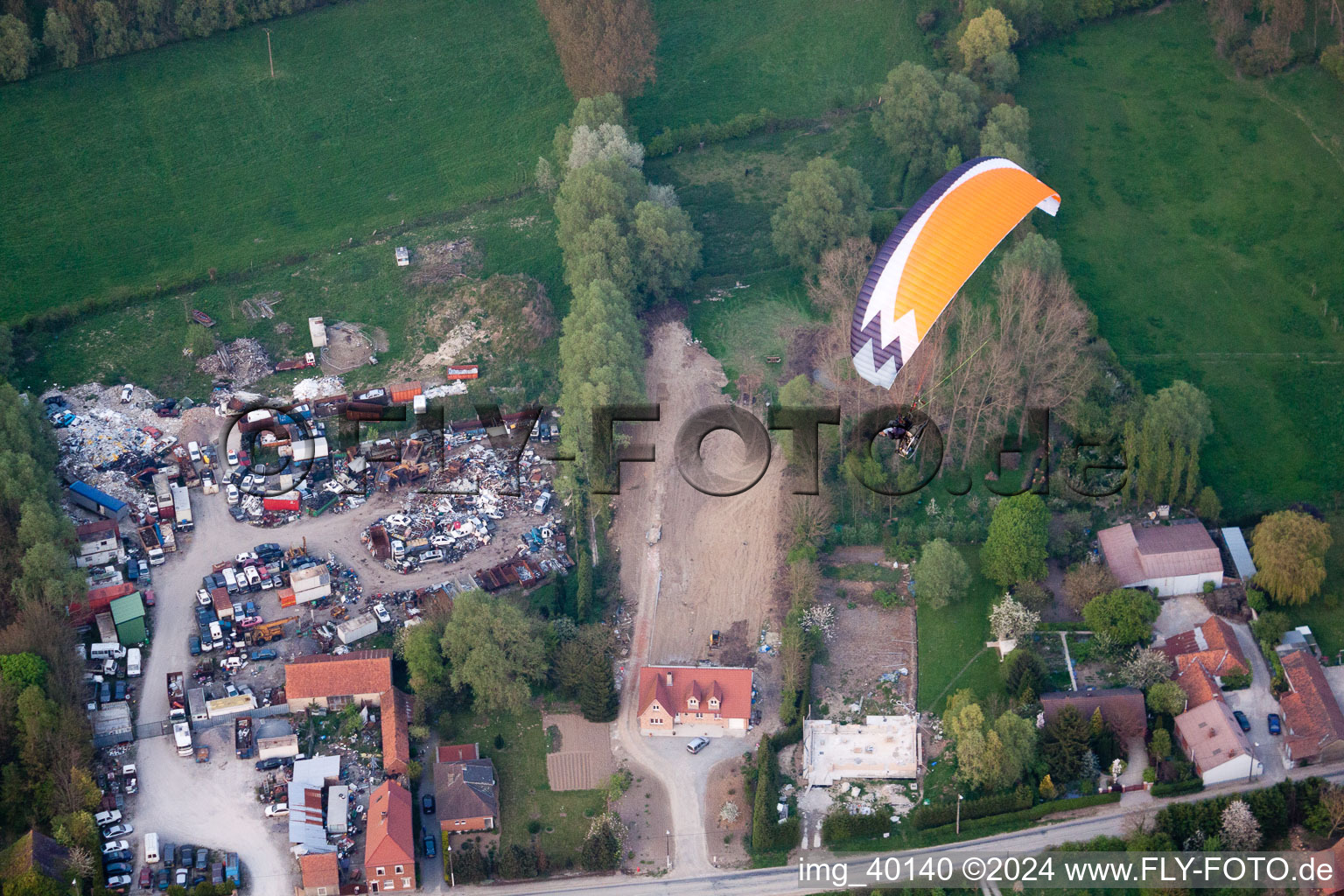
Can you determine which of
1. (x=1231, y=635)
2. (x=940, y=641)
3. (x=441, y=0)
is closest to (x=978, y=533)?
(x=940, y=641)

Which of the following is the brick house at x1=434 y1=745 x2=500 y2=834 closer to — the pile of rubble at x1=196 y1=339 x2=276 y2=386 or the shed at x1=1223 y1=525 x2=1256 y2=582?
the pile of rubble at x1=196 y1=339 x2=276 y2=386

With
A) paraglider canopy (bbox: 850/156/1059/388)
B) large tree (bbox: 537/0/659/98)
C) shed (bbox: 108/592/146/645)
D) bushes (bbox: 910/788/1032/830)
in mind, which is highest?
large tree (bbox: 537/0/659/98)

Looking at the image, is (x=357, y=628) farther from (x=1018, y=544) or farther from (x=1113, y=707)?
(x=1113, y=707)

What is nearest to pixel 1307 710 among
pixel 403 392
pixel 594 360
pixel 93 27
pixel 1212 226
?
pixel 1212 226

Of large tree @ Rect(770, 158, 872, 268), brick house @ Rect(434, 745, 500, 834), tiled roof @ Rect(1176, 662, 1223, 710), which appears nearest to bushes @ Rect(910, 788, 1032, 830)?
tiled roof @ Rect(1176, 662, 1223, 710)

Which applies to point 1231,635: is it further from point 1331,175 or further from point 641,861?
point 1331,175
